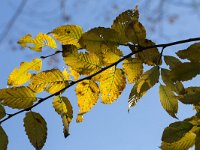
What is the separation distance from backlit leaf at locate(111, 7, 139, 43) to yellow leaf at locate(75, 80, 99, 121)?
141mm

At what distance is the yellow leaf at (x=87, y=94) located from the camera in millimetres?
845

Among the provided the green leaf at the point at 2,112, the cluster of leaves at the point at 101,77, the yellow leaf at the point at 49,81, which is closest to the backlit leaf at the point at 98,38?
the cluster of leaves at the point at 101,77

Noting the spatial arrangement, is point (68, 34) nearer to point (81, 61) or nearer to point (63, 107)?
point (81, 61)

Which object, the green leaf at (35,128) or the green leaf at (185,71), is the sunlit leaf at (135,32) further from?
the green leaf at (35,128)

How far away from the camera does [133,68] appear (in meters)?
0.82

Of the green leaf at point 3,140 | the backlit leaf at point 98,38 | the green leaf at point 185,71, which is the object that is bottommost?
the green leaf at point 3,140

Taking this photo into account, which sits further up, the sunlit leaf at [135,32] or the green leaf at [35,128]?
the sunlit leaf at [135,32]

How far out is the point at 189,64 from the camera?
27.4 inches

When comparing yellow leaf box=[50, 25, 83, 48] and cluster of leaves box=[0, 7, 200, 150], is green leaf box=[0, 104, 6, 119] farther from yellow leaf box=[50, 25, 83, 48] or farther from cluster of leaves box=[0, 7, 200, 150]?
yellow leaf box=[50, 25, 83, 48]

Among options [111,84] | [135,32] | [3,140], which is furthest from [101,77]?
[3,140]

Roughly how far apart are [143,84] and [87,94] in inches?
5.8

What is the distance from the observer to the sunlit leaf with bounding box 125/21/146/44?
76cm

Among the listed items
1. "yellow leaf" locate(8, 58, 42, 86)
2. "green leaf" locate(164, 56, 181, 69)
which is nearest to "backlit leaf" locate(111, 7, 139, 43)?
"green leaf" locate(164, 56, 181, 69)

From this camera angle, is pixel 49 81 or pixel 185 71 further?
pixel 49 81
